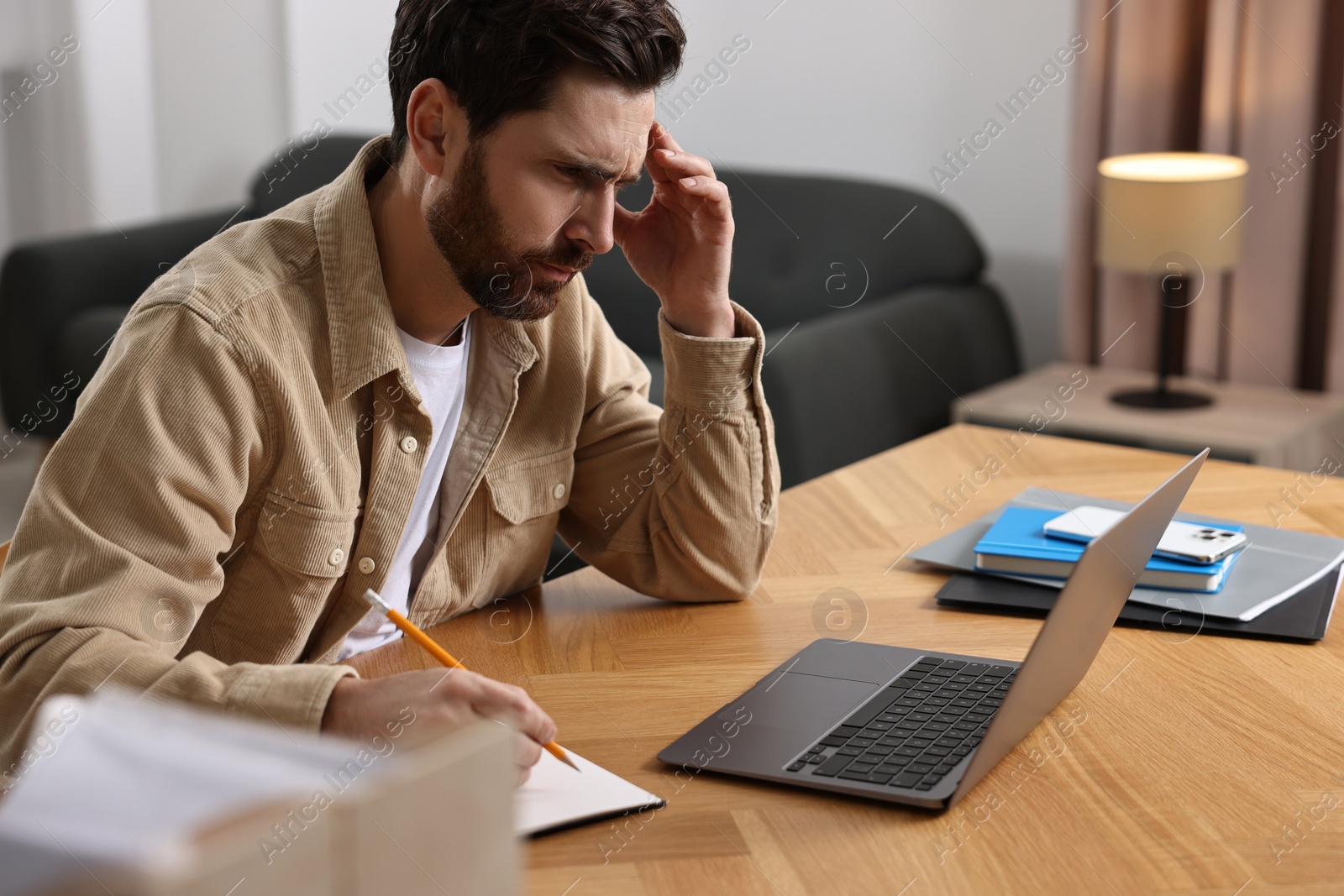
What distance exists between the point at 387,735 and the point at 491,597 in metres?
0.44

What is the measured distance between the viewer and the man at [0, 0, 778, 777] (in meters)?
0.90

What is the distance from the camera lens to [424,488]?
1.23 m

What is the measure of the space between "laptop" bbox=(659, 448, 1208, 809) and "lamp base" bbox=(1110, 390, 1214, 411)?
1.67m

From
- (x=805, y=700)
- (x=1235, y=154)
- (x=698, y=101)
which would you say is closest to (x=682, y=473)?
(x=805, y=700)

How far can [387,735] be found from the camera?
0.82 m

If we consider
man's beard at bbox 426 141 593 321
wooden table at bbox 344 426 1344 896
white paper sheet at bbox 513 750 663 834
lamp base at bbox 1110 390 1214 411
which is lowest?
lamp base at bbox 1110 390 1214 411

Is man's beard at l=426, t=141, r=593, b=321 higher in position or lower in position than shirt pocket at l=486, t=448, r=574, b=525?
higher

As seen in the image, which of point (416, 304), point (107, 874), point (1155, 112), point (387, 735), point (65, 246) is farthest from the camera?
point (65, 246)

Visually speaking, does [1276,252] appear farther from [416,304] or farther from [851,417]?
[416,304]

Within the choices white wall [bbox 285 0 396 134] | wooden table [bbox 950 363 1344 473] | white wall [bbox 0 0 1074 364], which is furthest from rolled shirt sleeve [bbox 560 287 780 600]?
white wall [bbox 285 0 396 134]

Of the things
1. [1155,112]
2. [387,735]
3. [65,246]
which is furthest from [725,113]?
[387,735]

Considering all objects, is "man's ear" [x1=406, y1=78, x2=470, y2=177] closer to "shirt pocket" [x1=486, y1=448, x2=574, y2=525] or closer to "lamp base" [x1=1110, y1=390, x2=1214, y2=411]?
"shirt pocket" [x1=486, y1=448, x2=574, y2=525]

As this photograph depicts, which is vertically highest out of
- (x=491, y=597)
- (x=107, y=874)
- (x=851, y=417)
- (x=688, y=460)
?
(x=107, y=874)

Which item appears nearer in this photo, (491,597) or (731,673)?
(731,673)
